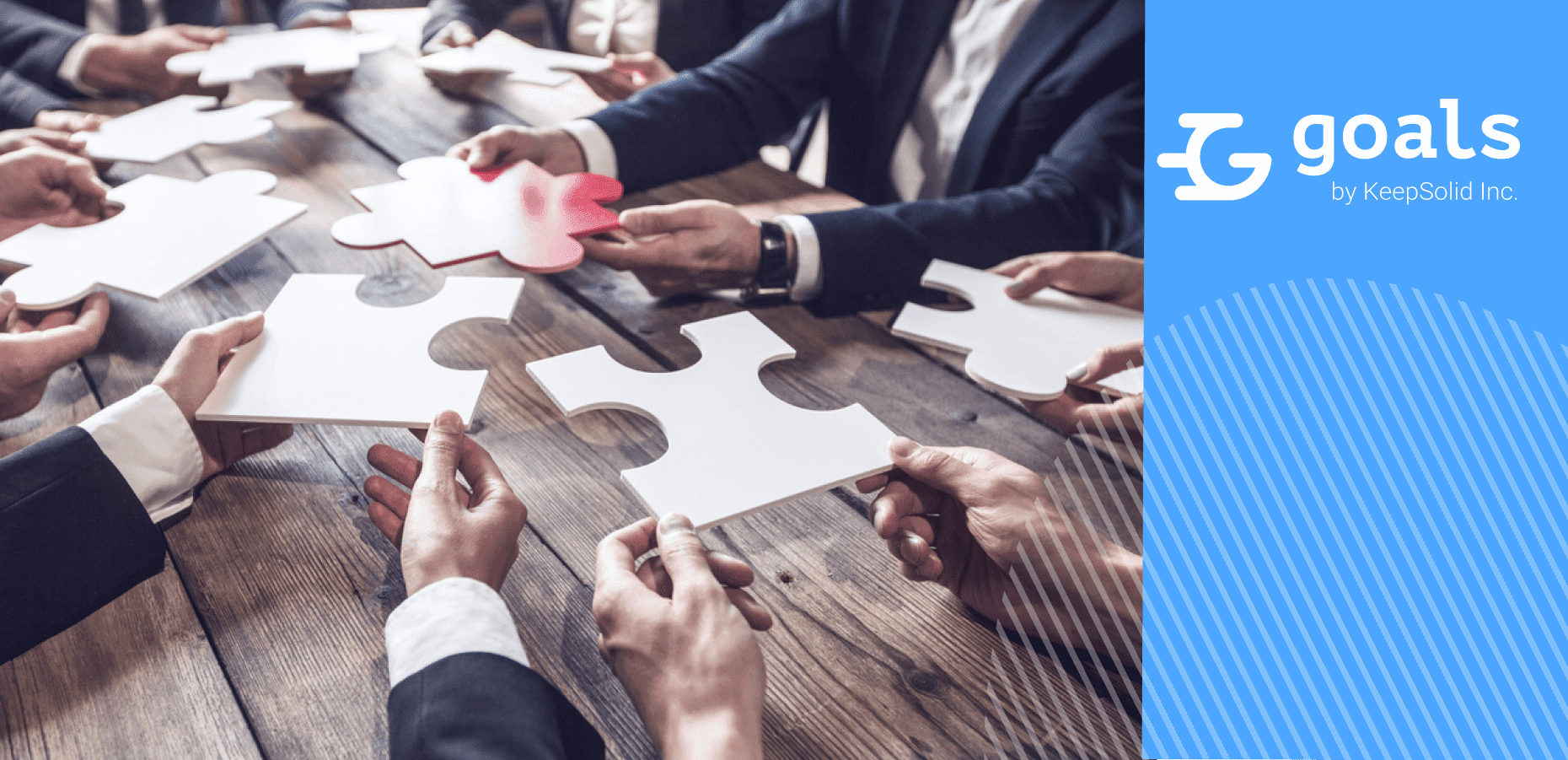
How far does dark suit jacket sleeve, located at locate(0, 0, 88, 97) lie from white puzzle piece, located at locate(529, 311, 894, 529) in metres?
1.72

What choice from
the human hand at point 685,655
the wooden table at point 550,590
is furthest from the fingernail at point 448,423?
the human hand at point 685,655

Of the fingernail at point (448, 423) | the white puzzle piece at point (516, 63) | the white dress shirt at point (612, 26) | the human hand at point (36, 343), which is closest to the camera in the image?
the fingernail at point (448, 423)

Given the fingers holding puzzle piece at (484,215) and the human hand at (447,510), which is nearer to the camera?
the human hand at (447,510)

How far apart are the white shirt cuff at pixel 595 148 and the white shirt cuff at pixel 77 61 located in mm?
1163

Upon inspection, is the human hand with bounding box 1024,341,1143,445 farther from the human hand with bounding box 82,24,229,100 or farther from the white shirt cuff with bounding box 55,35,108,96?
the white shirt cuff with bounding box 55,35,108,96

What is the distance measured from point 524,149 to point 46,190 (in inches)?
27.3

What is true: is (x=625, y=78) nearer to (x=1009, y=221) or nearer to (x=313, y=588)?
(x=1009, y=221)

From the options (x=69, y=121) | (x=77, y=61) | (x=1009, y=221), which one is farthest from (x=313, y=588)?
(x=77, y=61)

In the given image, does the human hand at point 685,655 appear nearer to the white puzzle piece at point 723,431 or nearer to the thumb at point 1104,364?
the white puzzle piece at point 723,431

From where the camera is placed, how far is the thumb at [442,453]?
32.5 inches

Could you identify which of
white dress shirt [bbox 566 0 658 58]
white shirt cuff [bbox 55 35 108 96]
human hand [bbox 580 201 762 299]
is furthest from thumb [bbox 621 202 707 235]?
white dress shirt [bbox 566 0 658 58]

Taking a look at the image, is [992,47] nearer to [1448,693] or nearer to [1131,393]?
[1131,393]

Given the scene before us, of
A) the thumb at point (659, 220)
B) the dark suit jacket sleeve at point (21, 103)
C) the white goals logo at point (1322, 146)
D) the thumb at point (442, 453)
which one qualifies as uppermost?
the white goals logo at point (1322, 146)

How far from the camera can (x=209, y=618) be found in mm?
784
